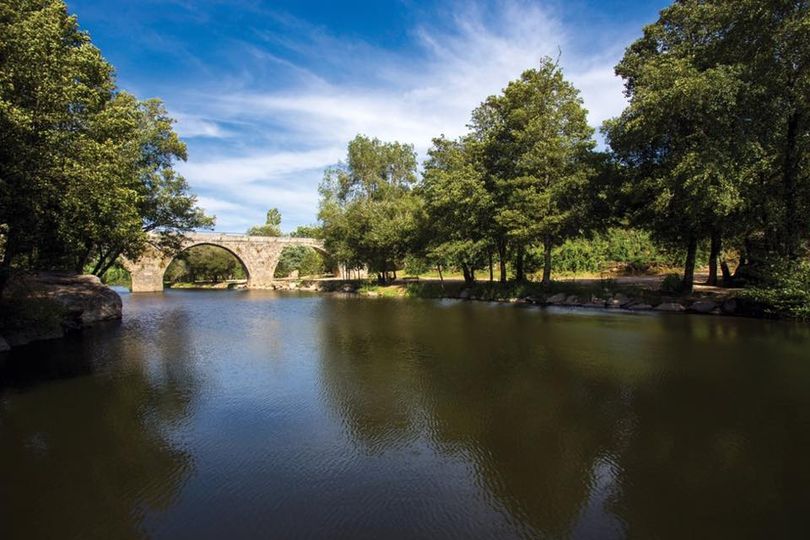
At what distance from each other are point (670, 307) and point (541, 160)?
1319 centimetres

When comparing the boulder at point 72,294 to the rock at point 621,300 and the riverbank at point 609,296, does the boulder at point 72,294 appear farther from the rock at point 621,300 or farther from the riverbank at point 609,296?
the rock at point 621,300

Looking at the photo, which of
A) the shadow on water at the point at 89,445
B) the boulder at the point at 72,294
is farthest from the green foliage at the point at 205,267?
the shadow on water at the point at 89,445

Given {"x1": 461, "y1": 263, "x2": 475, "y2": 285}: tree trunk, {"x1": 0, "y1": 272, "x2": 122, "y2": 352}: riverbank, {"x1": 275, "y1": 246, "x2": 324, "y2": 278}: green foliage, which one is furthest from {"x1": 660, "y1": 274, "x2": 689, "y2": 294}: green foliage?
{"x1": 275, "y1": 246, "x2": 324, "y2": 278}: green foliage

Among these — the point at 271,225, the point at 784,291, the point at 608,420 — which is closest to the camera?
the point at 608,420

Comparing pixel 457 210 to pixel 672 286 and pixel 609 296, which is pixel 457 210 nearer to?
pixel 609 296

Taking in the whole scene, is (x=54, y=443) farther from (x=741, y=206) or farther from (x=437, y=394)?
(x=741, y=206)

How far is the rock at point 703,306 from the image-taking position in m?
25.3

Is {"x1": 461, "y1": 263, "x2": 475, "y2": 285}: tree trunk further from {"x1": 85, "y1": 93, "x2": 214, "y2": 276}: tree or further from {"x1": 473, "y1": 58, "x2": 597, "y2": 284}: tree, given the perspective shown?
{"x1": 85, "y1": 93, "x2": 214, "y2": 276}: tree

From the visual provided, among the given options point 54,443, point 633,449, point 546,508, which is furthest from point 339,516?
point 54,443

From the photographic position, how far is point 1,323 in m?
17.6

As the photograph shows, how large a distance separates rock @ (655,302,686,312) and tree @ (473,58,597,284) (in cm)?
788

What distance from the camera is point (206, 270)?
85.7 metres

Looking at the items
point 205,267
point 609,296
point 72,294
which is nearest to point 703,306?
point 609,296

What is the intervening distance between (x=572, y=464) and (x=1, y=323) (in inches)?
824
